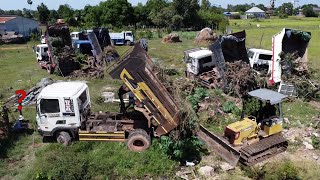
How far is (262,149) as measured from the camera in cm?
1024

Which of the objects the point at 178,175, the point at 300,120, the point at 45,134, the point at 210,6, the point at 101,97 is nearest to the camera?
the point at 178,175

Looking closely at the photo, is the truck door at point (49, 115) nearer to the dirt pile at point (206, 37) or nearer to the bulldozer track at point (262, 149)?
the bulldozer track at point (262, 149)

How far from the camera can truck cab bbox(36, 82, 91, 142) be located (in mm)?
10672

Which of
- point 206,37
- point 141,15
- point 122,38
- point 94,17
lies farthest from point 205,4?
point 122,38

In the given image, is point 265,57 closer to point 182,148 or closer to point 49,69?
point 182,148

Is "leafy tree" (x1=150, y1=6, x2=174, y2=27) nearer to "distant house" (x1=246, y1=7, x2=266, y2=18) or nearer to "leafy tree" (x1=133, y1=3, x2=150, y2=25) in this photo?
"leafy tree" (x1=133, y1=3, x2=150, y2=25)

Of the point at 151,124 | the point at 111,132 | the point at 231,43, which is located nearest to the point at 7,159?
the point at 111,132

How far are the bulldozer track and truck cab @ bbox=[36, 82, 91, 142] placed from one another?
19.2ft

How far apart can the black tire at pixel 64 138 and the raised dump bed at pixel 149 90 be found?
297cm

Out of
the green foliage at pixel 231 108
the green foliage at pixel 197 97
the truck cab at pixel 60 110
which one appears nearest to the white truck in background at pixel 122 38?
the green foliage at pixel 197 97

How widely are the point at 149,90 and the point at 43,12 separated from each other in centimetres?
6560

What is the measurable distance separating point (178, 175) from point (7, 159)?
582 cm

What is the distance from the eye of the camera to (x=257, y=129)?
35.8ft

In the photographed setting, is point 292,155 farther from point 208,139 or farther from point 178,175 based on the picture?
point 178,175
